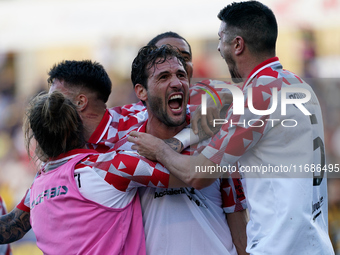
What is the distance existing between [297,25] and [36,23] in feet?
21.0

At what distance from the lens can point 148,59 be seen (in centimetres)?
316

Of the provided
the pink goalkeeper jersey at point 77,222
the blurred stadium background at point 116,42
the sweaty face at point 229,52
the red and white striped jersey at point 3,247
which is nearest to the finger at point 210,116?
the sweaty face at point 229,52

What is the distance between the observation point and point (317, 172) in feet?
8.82

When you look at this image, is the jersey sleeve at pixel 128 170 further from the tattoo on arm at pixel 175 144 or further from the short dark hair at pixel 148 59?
the short dark hair at pixel 148 59

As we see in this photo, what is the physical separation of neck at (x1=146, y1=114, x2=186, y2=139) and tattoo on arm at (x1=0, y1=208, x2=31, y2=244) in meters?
1.03

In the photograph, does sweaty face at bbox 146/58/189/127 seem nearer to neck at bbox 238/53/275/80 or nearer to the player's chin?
the player's chin

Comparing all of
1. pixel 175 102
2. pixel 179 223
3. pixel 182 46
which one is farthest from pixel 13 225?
pixel 182 46

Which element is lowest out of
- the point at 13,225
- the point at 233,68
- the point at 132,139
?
the point at 13,225

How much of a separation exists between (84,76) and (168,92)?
35.6 inches

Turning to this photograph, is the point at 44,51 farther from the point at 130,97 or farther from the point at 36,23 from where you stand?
the point at 130,97

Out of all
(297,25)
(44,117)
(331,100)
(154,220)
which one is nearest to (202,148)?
(154,220)

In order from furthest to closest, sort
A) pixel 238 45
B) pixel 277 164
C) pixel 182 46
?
1. pixel 182 46
2. pixel 238 45
3. pixel 277 164

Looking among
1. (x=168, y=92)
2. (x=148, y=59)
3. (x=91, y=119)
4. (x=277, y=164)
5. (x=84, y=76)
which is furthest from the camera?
(x=84, y=76)

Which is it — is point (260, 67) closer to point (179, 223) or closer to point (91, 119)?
point (179, 223)
